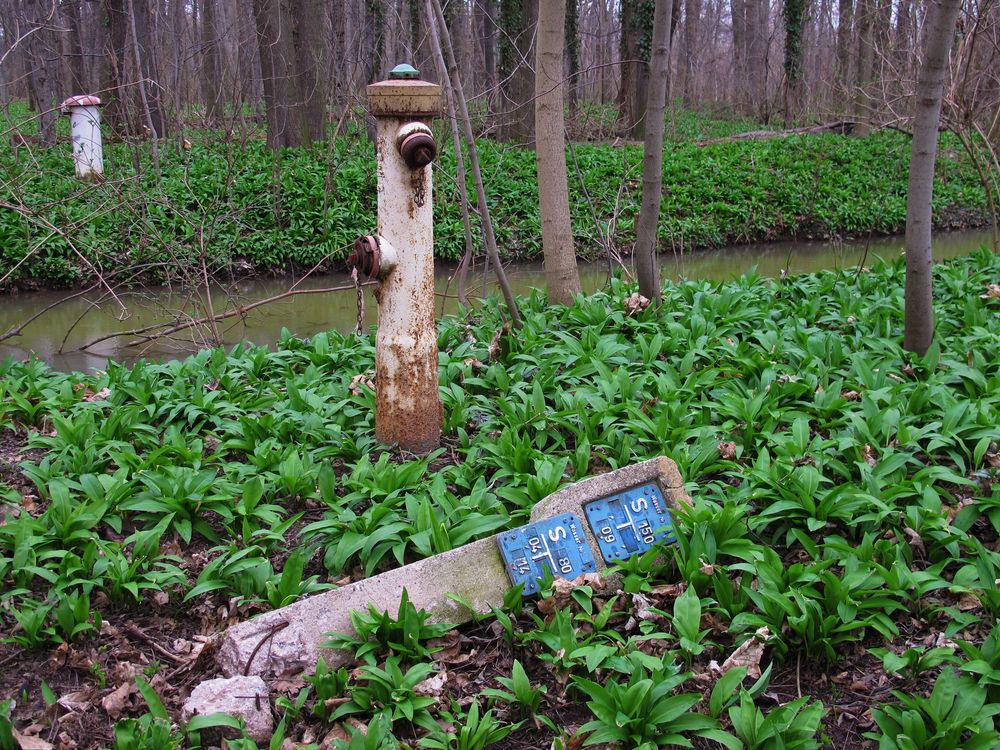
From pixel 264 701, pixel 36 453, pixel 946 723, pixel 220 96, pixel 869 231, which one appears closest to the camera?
pixel 946 723

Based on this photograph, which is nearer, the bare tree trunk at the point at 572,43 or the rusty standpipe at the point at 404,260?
the rusty standpipe at the point at 404,260

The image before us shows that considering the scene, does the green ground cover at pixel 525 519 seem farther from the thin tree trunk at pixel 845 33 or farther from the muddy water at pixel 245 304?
the thin tree trunk at pixel 845 33

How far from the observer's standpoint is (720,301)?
636 cm

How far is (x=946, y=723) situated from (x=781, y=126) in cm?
2262

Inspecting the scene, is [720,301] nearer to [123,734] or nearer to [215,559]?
[215,559]

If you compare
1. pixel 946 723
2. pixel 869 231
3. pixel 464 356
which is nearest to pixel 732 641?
pixel 946 723

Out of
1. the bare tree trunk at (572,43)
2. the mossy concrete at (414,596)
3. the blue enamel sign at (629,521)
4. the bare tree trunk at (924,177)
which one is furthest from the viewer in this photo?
the bare tree trunk at (572,43)

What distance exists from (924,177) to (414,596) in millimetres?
3831

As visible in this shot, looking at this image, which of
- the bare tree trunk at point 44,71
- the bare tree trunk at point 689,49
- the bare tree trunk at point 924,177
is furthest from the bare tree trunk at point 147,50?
the bare tree trunk at point 689,49

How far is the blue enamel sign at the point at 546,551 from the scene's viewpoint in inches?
130

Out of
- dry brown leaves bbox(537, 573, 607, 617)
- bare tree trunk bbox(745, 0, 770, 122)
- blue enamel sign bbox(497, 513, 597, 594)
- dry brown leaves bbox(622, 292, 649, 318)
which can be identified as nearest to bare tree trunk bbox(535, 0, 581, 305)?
dry brown leaves bbox(622, 292, 649, 318)

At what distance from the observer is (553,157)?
677 cm

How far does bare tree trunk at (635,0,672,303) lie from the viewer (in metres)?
5.85

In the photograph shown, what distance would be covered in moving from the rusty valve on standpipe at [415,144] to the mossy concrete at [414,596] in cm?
161
